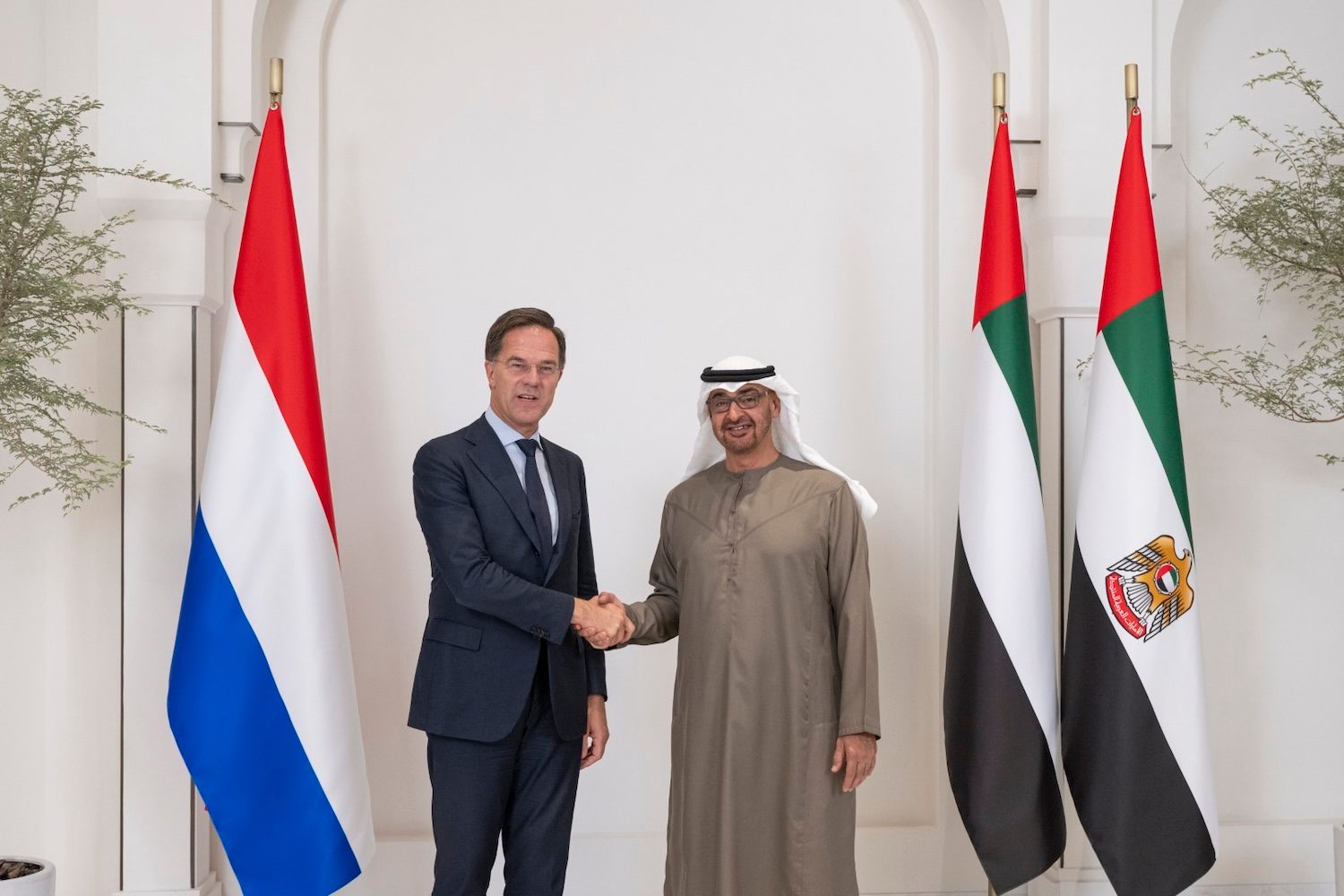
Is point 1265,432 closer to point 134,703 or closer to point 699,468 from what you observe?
point 699,468

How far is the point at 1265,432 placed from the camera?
3.48 metres

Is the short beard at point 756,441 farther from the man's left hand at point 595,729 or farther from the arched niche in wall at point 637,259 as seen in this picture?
the arched niche in wall at point 637,259

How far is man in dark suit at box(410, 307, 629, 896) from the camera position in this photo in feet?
8.05

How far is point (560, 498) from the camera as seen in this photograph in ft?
8.56

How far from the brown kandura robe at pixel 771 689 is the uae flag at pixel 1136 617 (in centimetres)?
68

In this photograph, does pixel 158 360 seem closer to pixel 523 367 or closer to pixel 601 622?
pixel 523 367

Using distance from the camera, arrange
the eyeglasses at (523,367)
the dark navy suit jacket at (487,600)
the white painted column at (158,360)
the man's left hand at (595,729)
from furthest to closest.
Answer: the white painted column at (158,360) → the man's left hand at (595,729) → the eyeglasses at (523,367) → the dark navy suit jacket at (487,600)

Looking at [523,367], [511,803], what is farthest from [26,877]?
[523,367]

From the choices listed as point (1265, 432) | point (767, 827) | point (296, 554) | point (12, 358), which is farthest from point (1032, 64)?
point (12, 358)

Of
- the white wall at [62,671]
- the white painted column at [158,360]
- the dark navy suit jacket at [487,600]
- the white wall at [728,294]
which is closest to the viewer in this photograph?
the dark navy suit jacket at [487,600]

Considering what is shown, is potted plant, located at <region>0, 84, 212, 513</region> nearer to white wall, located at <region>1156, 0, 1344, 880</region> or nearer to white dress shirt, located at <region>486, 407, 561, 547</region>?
white dress shirt, located at <region>486, 407, 561, 547</region>

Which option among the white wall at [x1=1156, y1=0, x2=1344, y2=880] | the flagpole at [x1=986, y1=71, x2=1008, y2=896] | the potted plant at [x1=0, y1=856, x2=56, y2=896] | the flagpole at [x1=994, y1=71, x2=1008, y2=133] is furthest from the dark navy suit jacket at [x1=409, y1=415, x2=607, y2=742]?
the white wall at [x1=1156, y1=0, x2=1344, y2=880]

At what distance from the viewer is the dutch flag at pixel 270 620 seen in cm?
274

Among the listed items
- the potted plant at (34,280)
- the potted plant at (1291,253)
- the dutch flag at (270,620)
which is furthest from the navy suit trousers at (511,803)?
the potted plant at (1291,253)
